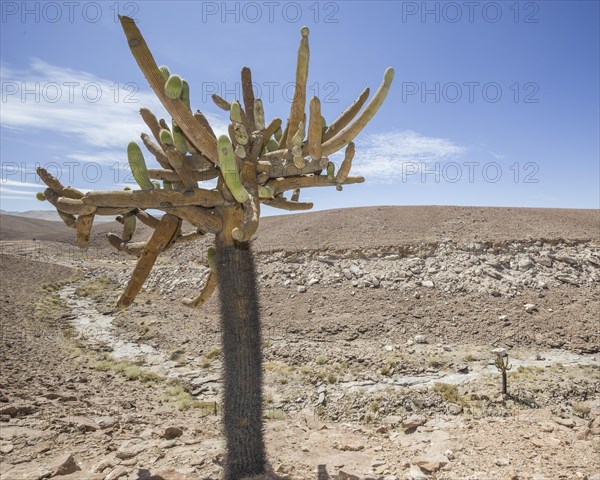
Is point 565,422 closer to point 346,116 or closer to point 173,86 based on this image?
point 346,116

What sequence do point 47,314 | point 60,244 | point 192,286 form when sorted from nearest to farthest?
point 47,314, point 192,286, point 60,244

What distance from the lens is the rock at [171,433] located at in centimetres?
553

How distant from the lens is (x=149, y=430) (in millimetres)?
5797

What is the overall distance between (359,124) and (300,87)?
0.81 meters

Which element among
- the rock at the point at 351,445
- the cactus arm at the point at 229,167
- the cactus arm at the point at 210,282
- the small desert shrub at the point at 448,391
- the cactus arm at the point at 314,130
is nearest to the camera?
the cactus arm at the point at 229,167

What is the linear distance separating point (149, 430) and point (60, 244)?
3477cm

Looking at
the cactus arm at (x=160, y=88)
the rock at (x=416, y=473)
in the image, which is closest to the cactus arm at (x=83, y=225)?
the cactus arm at (x=160, y=88)

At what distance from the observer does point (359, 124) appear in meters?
4.31

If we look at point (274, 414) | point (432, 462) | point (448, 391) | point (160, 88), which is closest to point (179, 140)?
point (160, 88)

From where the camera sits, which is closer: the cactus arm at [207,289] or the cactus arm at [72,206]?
the cactus arm at [72,206]

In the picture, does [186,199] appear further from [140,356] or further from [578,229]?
[578,229]

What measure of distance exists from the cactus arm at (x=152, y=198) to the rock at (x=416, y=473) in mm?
3975

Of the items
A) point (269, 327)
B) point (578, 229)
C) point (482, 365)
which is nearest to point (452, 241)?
point (578, 229)

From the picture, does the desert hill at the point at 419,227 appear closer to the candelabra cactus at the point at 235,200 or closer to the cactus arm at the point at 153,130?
the cactus arm at the point at 153,130
